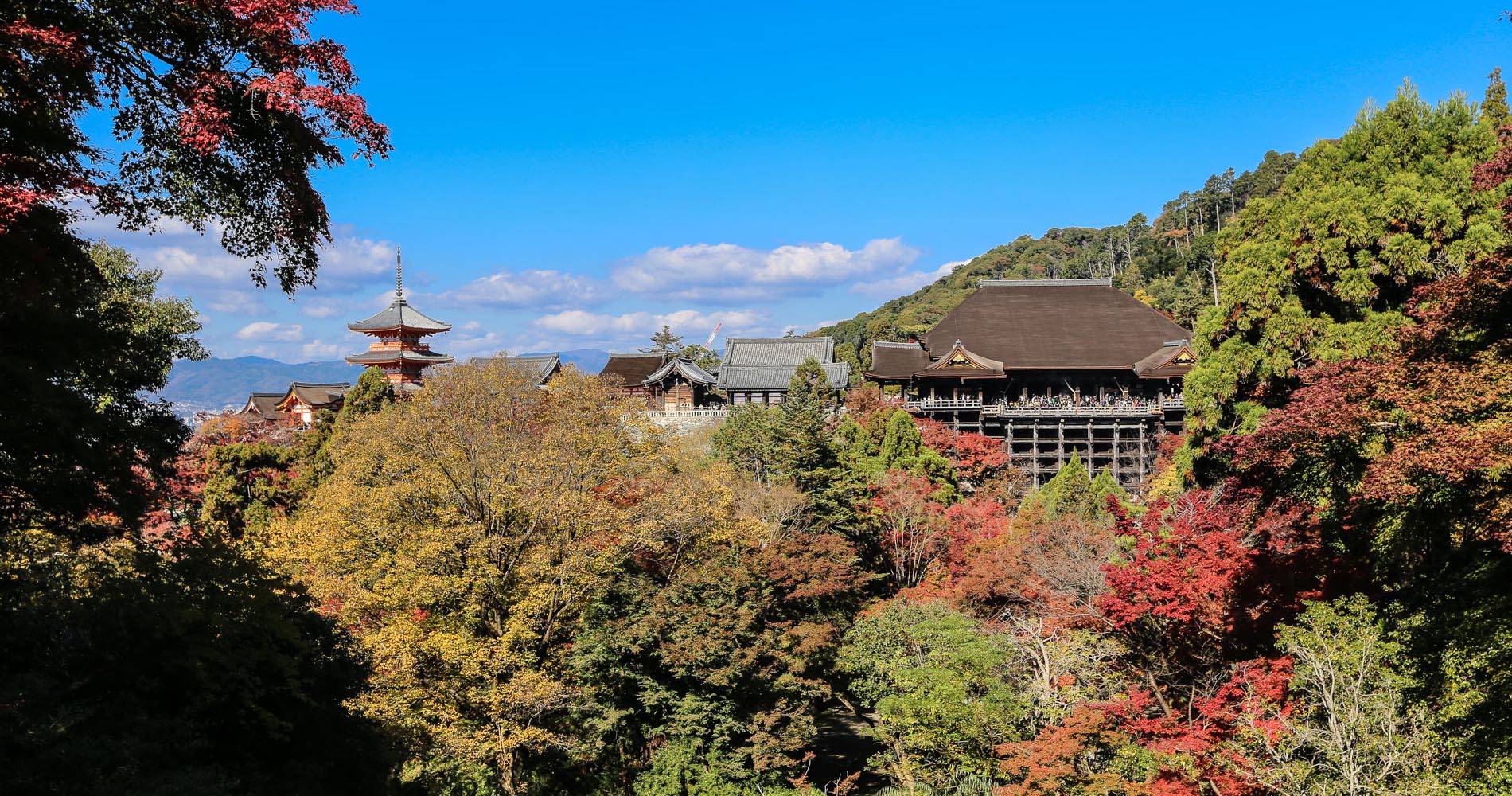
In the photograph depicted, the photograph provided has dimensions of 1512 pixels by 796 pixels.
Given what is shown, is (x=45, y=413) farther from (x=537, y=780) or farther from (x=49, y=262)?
(x=537, y=780)

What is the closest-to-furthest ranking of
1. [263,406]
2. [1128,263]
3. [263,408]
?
[263,408] < [263,406] < [1128,263]

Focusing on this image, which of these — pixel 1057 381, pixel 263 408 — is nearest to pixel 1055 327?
pixel 1057 381

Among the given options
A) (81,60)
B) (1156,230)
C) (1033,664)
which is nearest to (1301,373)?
(1033,664)

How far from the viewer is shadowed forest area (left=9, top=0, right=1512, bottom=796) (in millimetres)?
6523

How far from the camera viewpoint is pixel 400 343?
37.3 metres

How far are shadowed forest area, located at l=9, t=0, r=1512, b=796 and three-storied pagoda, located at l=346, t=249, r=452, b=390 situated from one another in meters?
14.6

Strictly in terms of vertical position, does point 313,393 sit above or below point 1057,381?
above

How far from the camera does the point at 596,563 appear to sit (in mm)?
14703

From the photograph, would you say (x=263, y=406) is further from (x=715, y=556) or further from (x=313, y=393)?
(x=715, y=556)

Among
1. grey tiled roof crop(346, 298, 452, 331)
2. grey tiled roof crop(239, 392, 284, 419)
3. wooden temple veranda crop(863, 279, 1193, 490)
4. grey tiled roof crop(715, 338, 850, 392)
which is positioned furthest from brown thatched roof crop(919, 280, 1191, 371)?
grey tiled roof crop(239, 392, 284, 419)

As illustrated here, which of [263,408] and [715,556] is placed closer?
[715,556]

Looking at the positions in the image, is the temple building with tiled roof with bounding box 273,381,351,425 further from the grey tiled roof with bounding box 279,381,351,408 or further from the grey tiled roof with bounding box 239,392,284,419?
the grey tiled roof with bounding box 239,392,284,419

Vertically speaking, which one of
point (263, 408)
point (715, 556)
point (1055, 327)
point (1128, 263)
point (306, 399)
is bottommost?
point (715, 556)

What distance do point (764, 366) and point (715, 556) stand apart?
2337 cm
